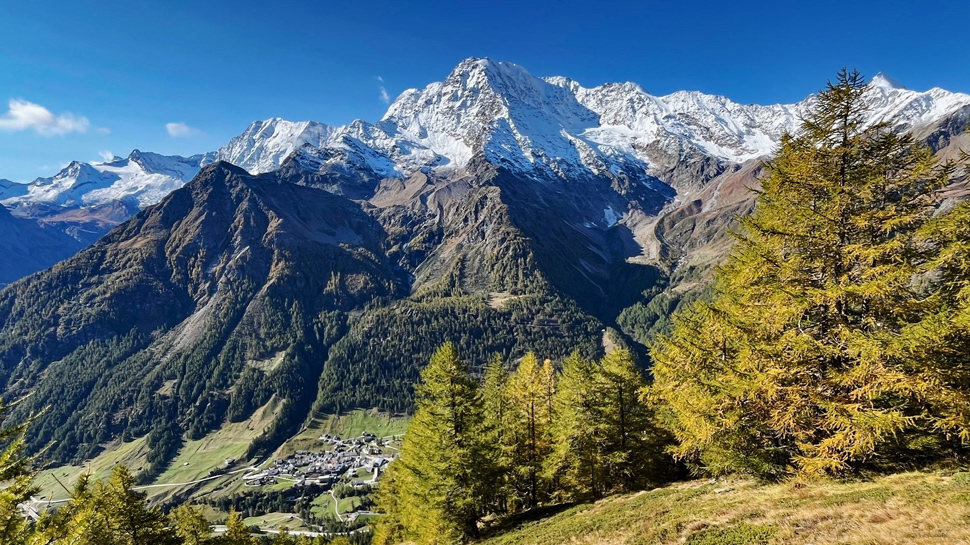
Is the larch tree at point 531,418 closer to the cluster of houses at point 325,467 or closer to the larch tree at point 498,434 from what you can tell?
the larch tree at point 498,434

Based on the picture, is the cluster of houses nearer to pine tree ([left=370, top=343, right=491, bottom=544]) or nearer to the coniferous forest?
pine tree ([left=370, top=343, right=491, bottom=544])

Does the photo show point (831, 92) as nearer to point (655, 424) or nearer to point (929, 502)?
point (929, 502)

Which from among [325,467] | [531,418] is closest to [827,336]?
[531,418]

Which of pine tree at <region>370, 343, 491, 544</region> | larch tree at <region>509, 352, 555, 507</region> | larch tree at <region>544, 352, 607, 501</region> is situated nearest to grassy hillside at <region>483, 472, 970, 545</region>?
pine tree at <region>370, 343, 491, 544</region>

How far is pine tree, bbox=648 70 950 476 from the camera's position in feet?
49.0

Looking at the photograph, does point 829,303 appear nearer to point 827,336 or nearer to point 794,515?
point 827,336

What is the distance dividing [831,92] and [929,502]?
585 inches

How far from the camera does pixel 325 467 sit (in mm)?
182000

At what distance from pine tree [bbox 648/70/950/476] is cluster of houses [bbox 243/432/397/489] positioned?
172 meters

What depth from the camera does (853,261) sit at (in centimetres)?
1631

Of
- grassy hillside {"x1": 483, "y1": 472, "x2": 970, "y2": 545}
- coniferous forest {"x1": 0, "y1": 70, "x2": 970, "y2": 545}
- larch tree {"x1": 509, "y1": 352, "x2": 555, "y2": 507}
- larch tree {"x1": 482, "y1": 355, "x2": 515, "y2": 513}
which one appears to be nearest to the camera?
grassy hillside {"x1": 483, "y1": 472, "x2": 970, "y2": 545}

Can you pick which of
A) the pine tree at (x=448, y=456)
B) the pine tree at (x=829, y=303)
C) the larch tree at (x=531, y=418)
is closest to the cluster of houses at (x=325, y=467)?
the larch tree at (x=531, y=418)

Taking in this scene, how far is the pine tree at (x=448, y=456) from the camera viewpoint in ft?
95.9

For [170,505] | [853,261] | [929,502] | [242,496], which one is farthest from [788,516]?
[170,505]
